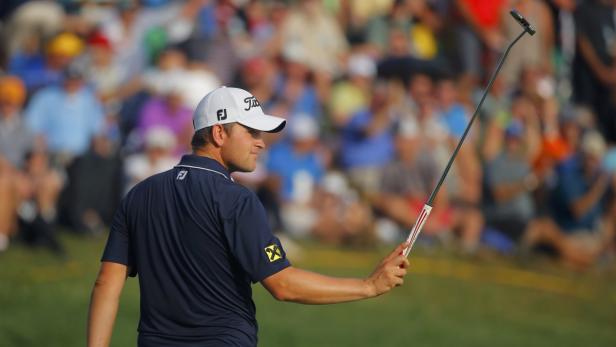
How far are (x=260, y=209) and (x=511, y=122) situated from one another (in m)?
10.8

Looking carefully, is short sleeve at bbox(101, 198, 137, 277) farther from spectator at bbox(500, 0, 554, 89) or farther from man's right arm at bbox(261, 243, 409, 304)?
spectator at bbox(500, 0, 554, 89)

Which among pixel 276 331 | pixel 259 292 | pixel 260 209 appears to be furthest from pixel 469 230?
pixel 260 209

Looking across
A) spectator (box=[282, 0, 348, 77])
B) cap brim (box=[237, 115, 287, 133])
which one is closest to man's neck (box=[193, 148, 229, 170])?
cap brim (box=[237, 115, 287, 133])

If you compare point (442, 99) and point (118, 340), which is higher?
point (442, 99)

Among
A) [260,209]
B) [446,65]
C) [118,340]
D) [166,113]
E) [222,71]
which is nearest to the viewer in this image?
[260,209]

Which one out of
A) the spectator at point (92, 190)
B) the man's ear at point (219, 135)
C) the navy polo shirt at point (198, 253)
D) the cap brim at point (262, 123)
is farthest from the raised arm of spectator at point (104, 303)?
the spectator at point (92, 190)

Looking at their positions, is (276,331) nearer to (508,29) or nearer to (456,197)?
(456,197)

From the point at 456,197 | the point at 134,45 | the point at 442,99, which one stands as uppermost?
the point at 134,45

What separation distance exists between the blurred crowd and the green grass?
13.1 inches

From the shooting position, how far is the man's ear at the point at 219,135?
5.47 meters

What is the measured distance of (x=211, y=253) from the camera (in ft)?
17.5

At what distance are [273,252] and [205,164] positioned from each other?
0.50 metres

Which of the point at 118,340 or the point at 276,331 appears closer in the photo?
the point at 118,340

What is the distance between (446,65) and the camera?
1655 cm
